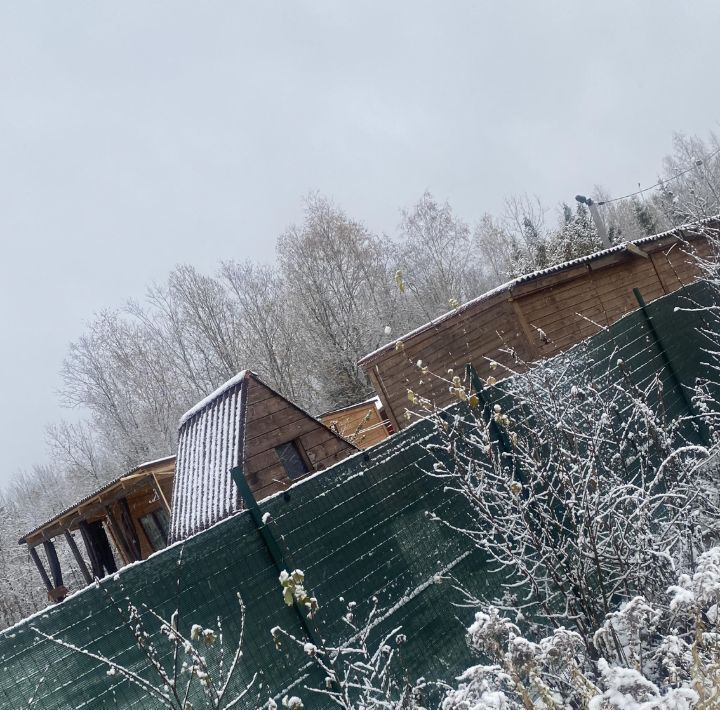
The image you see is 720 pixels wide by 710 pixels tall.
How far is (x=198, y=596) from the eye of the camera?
3.10 metres

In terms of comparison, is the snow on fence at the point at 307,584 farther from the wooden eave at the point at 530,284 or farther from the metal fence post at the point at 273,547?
the wooden eave at the point at 530,284

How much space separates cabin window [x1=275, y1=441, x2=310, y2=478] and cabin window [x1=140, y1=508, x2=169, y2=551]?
309 inches

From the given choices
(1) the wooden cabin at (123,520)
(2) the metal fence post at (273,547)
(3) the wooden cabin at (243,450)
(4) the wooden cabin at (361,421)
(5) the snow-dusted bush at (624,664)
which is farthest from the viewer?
(4) the wooden cabin at (361,421)

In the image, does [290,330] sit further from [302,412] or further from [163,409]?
[302,412]

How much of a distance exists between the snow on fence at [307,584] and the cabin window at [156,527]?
1247cm

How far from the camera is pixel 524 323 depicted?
1221 cm

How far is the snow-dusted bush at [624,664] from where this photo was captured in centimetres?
174

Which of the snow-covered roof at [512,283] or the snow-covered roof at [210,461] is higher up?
the snow-covered roof at [512,283]

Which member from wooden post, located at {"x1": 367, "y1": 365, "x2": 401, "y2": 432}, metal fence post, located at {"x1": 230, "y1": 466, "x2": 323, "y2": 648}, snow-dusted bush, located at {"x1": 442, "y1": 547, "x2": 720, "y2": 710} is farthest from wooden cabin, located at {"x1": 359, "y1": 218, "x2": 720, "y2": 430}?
snow-dusted bush, located at {"x1": 442, "y1": 547, "x2": 720, "y2": 710}

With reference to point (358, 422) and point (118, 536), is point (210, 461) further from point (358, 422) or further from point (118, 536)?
point (358, 422)

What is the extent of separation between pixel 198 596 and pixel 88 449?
42609 millimetres

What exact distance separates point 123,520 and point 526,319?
403 inches

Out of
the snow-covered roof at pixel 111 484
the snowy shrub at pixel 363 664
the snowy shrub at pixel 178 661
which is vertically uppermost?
the snow-covered roof at pixel 111 484

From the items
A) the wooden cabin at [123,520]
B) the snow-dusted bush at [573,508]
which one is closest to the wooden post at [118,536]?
the wooden cabin at [123,520]
